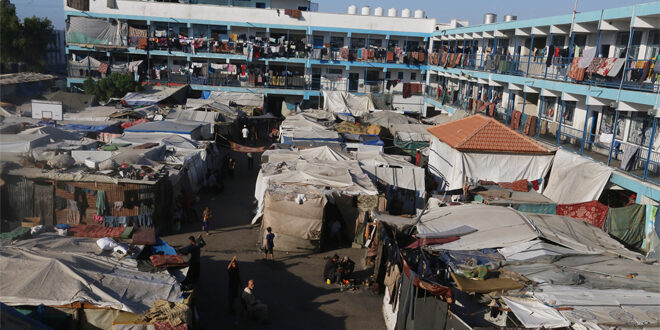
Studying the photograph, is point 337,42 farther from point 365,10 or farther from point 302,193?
point 302,193

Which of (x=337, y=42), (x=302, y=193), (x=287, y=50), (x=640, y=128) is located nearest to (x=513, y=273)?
(x=302, y=193)

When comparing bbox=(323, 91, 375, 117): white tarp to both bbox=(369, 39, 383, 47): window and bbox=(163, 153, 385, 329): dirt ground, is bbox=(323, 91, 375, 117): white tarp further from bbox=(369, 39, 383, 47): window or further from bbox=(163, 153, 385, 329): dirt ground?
bbox=(163, 153, 385, 329): dirt ground

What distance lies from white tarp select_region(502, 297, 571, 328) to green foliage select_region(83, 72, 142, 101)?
30.4m

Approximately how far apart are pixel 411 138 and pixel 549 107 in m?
6.57

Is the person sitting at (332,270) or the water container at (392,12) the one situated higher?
the water container at (392,12)

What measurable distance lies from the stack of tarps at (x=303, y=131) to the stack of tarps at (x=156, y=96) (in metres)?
9.86

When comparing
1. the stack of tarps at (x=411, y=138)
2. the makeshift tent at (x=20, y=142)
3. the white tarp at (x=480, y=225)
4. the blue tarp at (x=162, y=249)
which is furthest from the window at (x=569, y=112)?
the makeshift tent at (x=20, y=142)

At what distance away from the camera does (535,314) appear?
8.78 meters

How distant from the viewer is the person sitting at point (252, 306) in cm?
1092

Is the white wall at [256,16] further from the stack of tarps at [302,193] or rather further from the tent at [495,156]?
the stack of tarps at [302,193]

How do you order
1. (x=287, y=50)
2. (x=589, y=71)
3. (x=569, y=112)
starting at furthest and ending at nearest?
(x=287, y=50), (x=569, y=112), (x=589, y=71)

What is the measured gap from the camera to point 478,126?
1927cm

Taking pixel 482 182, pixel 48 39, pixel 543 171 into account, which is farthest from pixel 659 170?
pixel 48 39

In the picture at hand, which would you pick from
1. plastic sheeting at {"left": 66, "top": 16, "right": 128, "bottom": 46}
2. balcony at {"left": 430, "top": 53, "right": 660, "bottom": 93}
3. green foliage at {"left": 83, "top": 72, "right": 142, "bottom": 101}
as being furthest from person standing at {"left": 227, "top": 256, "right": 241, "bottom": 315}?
plastic sheeting at {"left": 66, "top": 16, "right": 128, "bottom": 46}
